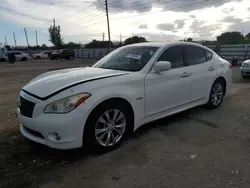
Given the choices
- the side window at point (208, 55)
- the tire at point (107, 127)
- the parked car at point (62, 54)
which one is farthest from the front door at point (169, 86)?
the parked car at point (62, 54)

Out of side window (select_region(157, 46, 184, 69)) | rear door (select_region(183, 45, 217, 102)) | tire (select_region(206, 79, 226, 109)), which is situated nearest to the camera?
side window (select_region(157, 46, 184, 69))

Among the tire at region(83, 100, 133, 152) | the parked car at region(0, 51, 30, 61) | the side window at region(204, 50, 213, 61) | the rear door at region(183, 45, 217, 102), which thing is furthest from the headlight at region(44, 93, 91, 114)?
the parked car at region(0, 51, 30, 61)

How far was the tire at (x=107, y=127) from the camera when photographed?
114 inches

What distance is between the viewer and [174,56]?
4.09 meters

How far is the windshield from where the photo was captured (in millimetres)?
3760

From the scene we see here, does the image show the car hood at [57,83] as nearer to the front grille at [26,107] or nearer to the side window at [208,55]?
the front grille at [26,107]

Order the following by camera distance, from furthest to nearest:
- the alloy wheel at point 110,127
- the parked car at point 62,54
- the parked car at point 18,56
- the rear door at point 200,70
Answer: the parked car at point 62,54 → the parked car at point 18,56 → the rear door at point 200,70 → the alloy wheel at point 110,127

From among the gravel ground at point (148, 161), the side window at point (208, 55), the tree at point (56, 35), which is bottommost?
the gravel ground at point (148, 161)

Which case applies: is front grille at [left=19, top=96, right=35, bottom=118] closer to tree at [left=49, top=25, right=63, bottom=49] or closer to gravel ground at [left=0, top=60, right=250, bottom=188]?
gravel ground at [left=0, top=60, right=250, bottom=188]

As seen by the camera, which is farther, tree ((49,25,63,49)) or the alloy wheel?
tree ((49,25,63,49))

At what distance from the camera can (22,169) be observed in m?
2.80

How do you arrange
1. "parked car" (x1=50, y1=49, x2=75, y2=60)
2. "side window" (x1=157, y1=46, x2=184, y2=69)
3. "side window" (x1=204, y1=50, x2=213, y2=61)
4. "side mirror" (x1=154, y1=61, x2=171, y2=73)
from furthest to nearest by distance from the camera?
"parked car" (x1=50, y1=49, x2=75, y2=60)
"side window" (x1=204, y1=50, x2=213, y2=61)
"side window" (x1=157, y1=46, x2=184, y2=69)
"side mirror" (x1=154, y1=61, x2=171, y2=73)

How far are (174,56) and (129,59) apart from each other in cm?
82

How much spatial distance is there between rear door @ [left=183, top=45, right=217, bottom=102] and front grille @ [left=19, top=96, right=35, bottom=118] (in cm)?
279
